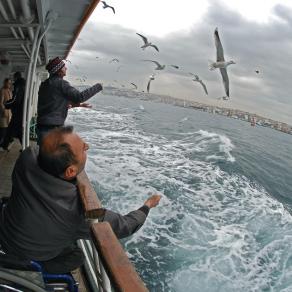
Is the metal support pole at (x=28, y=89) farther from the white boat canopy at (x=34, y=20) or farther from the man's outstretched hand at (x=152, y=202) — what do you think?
the man's outstretched hand at (x=152, y=202)

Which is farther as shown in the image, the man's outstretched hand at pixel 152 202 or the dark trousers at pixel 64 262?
the man's outstretched hand at pixel 152 202

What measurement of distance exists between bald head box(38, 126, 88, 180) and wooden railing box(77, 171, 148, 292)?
0.62 ft

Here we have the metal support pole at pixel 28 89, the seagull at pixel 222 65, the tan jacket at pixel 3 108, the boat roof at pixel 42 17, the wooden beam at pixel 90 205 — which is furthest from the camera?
the seagull at pixel 222 65

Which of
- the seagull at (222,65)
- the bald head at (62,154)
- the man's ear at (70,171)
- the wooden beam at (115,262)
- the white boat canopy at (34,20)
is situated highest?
the seagull at (222,65)

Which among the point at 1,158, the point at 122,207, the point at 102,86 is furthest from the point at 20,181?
the point at 122,207

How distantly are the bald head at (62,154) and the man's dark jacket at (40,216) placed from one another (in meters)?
0.05

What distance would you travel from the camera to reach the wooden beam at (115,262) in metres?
1.51

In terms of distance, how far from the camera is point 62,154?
1.89 metres

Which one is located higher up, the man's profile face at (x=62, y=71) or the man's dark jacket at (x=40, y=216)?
the man's profile face at (x=62, y=71)

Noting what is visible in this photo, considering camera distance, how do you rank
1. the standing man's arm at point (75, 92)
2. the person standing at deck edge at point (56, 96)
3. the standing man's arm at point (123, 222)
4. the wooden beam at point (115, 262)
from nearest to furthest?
the wooden beam at point (115, 262) → the standing man's arm at point (123, 222) → the standing man's arm at point (75, 92) → the person standing at deck edge at point (56, 96)

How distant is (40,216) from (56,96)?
272 centimetres

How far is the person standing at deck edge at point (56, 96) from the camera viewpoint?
426cm

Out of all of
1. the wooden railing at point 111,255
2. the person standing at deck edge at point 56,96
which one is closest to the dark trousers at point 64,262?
the wooden railing at point 111,255

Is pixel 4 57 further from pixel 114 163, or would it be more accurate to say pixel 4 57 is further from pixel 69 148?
pixel 69 148
